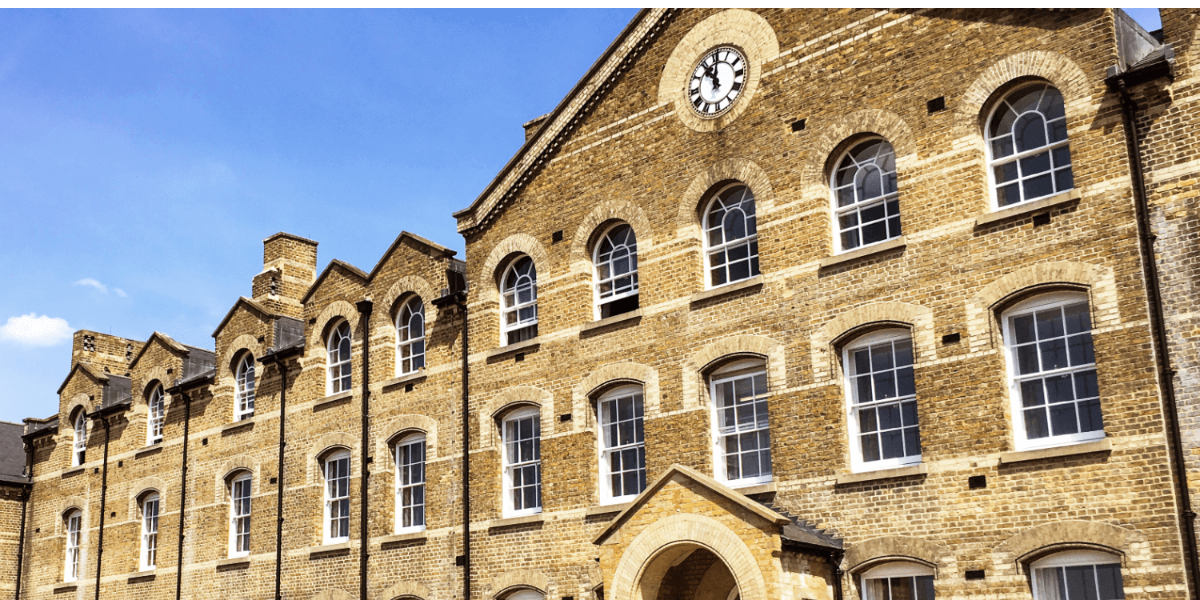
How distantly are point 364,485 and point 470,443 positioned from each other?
3.21 meters

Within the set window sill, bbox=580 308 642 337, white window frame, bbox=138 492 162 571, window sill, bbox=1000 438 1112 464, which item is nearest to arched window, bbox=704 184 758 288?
window sill, bbox=580 308 642 337

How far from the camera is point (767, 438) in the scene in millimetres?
18188

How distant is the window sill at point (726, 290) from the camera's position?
1847cm

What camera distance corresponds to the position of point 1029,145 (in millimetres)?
16266

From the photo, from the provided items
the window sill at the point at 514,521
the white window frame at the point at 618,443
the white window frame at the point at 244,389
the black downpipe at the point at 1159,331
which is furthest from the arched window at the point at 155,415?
the black downpipe at the point at 1159,331

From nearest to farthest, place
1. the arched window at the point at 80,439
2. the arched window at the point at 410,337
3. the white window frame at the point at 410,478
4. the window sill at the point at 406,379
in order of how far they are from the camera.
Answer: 1. the white window frame at the point at 410,478
2. the window sill at the point at 406,379
3. the arched window at the point at 410,337
4. the arched window at the point at 80,439

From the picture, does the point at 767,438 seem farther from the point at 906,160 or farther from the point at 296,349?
the point at 296,349

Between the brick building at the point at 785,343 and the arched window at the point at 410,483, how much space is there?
61mm

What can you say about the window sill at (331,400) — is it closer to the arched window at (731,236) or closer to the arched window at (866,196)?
the arched window at (731,236)

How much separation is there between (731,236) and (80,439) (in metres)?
24.0

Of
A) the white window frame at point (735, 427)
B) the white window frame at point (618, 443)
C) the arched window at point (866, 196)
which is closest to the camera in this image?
the arched window at point (866, 196)

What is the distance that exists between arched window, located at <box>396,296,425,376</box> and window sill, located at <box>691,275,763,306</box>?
7.44m

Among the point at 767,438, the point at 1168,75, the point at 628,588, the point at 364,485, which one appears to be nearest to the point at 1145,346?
the point at 1168,75

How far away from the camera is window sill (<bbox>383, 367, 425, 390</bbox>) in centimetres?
2369
